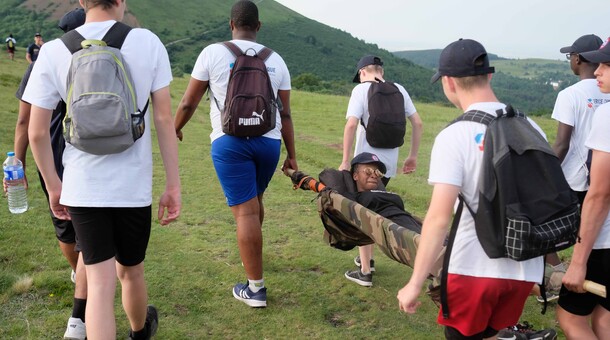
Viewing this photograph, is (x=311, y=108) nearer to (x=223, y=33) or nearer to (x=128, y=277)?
(x=128, y=277)

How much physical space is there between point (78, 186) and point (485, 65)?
2.04 metres

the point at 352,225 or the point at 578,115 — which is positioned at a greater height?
the point at 578,115

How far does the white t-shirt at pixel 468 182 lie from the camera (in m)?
2.35

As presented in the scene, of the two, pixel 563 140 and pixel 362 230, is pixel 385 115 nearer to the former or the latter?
pixel 362 230

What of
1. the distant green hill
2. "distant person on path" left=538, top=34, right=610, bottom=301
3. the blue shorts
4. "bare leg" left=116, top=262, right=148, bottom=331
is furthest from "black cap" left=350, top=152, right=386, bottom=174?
the distant green hill

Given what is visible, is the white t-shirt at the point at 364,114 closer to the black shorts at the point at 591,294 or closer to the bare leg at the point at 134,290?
the black shorts at the point at 591,294

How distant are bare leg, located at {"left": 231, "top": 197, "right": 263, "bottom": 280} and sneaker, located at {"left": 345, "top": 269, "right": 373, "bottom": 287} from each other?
1012 mm

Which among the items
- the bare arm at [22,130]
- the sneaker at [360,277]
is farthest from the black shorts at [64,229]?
the sneaker at [360,277]

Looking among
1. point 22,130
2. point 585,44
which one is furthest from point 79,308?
point 585,44

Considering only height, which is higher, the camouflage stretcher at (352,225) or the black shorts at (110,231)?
the black shorts at (110,231)

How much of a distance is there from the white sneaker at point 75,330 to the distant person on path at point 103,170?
83cm

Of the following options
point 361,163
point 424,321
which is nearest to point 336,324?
point 424,321

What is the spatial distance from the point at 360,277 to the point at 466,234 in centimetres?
258

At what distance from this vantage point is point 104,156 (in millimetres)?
2805
